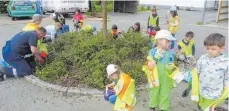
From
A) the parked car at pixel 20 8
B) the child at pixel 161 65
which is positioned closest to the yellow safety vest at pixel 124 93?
the child at pixel 161 65

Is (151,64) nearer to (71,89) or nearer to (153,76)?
(153,76)

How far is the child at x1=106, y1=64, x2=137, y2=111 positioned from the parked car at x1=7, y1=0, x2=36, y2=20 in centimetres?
1390

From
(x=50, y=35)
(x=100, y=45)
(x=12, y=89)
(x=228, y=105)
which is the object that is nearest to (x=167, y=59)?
(x=228, y=105)

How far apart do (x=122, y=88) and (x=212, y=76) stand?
4.45 ft

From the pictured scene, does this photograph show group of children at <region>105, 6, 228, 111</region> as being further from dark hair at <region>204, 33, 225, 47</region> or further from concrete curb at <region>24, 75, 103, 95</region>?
concrete curb at <region>24, 75, 103, 95</region>

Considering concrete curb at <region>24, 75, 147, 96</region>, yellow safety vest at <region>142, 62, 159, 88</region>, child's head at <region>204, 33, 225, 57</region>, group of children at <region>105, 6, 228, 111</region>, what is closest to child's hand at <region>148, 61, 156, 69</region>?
group of children at <region>105, 6, 228, 111</region>

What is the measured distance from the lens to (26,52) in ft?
19.2

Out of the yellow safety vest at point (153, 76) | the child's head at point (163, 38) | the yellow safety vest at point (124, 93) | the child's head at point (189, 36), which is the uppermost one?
the child's head at point (163, 38)

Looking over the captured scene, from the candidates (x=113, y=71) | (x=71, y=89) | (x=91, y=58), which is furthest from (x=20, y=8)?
(x=113, y=71)

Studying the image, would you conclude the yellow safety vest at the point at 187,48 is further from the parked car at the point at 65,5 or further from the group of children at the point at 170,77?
the parked car at the point at 65,5

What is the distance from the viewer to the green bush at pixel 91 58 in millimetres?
5379

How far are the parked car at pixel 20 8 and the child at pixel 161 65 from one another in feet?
47.5

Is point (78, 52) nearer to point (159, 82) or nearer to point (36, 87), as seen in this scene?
point (36, 87)

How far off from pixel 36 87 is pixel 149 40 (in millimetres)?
3294
